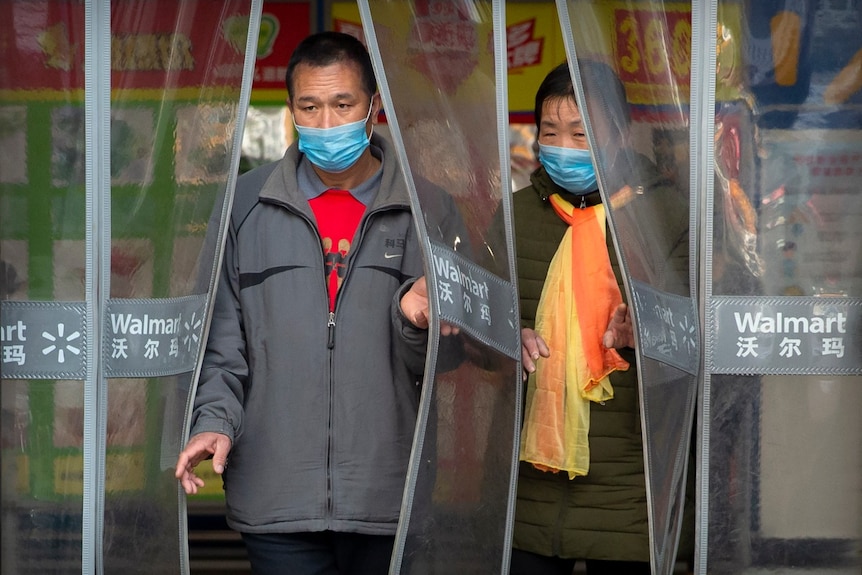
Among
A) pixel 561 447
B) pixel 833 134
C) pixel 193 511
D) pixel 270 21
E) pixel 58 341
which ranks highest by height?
pixel 270 21

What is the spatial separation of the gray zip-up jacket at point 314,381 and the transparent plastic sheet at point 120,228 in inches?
5.3

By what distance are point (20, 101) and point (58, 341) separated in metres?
0.57

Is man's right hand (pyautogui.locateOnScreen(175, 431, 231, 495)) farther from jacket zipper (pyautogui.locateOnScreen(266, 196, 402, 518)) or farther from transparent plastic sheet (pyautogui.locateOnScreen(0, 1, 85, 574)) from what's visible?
transparent plastic sheet (pyautogui.locateOnScreen(0, 1, 85, 574))

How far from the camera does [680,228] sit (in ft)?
10.4

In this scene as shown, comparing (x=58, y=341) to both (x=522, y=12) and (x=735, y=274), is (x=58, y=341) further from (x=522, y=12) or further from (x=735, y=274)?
(x=522, y=12)

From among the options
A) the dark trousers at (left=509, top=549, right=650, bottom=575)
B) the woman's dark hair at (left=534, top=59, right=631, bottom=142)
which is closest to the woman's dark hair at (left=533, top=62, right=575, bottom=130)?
the woman's dark hair at (left=534, top=59, right=631, bottom=142)

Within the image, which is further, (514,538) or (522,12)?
(522,12)

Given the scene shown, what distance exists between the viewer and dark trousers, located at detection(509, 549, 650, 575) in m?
3.12

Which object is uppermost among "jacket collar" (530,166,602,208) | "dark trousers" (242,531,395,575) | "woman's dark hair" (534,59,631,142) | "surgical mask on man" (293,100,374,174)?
"woman's dark hair" (534,59,631,142)

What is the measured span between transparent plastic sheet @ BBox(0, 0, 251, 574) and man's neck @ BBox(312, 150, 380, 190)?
0.22m

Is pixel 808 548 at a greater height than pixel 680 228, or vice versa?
pixel 680 228

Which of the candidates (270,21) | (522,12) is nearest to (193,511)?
(270,21)

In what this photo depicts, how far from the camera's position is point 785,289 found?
318cm

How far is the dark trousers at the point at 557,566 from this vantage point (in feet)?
10.3
